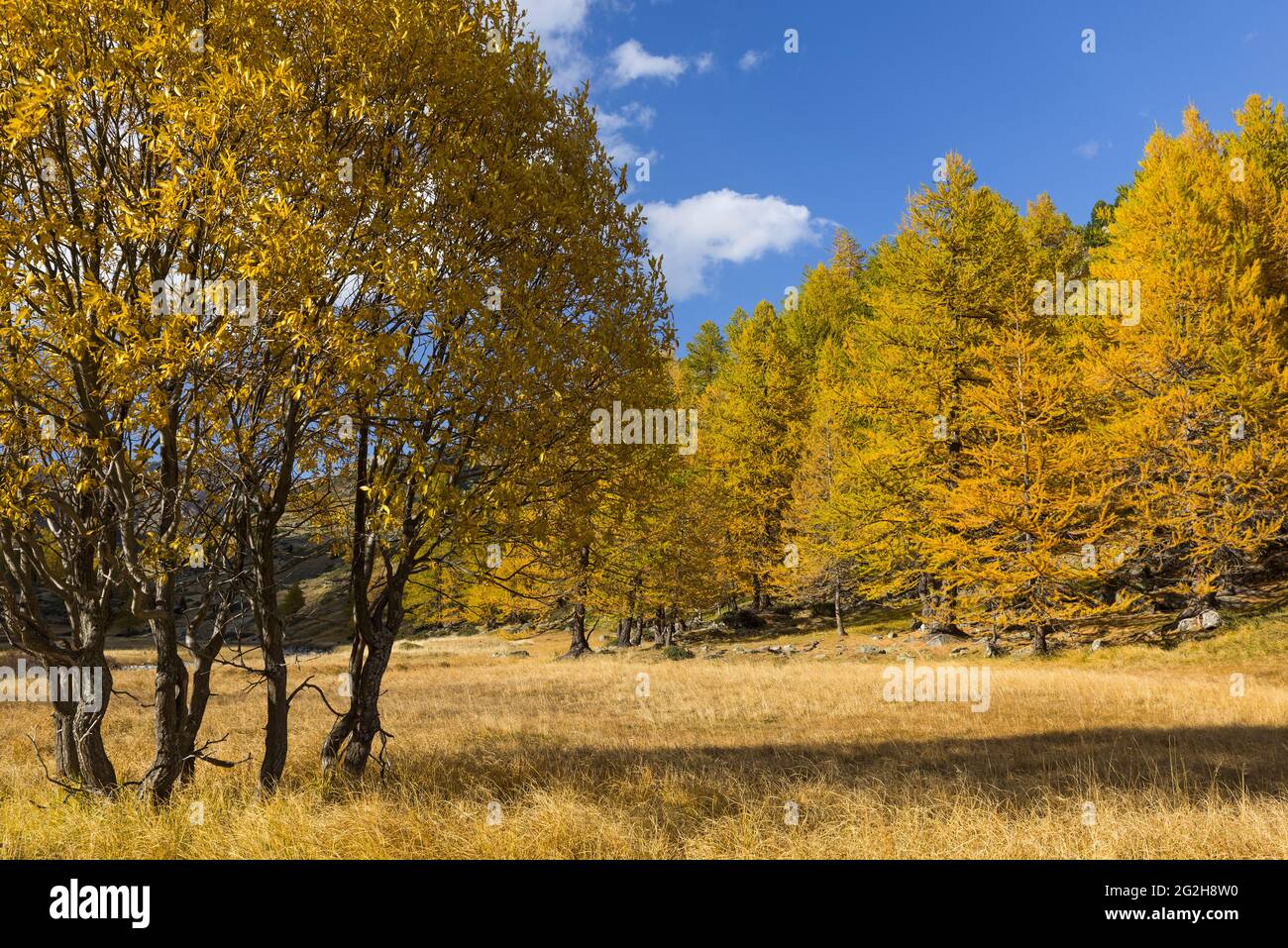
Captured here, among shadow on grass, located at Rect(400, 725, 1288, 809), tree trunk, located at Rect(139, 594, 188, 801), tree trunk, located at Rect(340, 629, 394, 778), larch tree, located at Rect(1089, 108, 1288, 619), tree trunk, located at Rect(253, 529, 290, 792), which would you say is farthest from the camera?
larch tree, located at Rect(1089, 108, 1288, 619)

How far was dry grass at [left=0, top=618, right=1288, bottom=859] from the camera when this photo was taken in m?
5.04

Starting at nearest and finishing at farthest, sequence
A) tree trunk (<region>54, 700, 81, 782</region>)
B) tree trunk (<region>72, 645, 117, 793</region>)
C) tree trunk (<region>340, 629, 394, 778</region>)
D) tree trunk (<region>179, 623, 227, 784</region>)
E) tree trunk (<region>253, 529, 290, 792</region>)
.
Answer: tree trunk (<region>179, 623, 227, 784</region>), tree trunk (<region>72, 645, 117, 793</region>), tree trunk (<region>253, 529, 290, 792</region>), tree trunk (<region>54, 700, 81, 782</region>), tree trunk (<region>340, 629, 394, 778</region>)

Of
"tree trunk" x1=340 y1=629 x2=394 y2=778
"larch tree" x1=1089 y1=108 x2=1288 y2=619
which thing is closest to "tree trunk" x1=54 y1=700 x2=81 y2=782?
"tree trunk" x1=340 y1=629 x2=394 y2=778

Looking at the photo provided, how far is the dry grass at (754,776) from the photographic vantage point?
5035 millimetres

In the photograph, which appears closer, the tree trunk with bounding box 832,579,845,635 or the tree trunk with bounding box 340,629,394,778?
the tree trunk with bounding box 340,629,394,778

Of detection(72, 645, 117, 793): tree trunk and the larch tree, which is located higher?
the larch tree

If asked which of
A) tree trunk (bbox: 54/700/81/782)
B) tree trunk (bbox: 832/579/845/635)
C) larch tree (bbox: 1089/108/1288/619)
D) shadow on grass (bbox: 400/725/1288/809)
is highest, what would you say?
larch tree (bbox: 1089/108/1288/619)

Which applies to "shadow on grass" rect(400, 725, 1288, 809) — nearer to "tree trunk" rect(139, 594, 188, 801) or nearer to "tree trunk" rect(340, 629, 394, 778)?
"tree trunk" rect(340, 629, 394, 778)

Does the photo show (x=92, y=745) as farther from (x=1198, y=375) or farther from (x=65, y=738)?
(x=1198, y=375)

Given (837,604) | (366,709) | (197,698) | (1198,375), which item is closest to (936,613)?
(837,604)

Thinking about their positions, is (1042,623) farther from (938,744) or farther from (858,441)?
(938,744)

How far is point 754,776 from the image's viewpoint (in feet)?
25.5

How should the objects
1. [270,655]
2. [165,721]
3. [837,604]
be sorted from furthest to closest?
1. [837,604]
2. [270,655]
3. [165,721]
